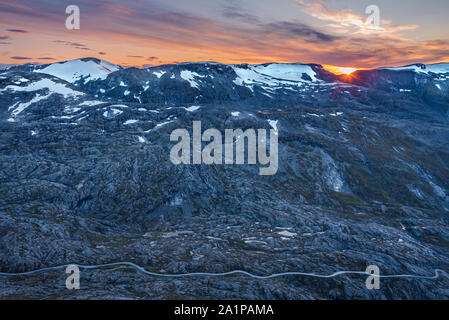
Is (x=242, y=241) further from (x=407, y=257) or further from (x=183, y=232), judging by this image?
(x=407, y=257)

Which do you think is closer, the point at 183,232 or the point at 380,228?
the point at 183,232

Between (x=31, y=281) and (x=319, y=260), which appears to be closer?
(x=31, y=281)

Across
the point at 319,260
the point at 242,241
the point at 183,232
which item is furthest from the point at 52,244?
the point at 319,260
